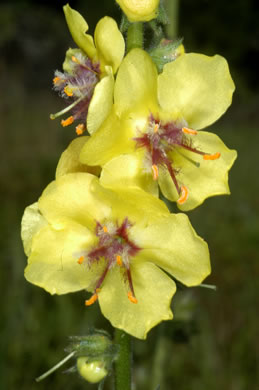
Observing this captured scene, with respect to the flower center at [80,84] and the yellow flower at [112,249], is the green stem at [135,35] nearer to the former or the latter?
the flower center at [80,84]

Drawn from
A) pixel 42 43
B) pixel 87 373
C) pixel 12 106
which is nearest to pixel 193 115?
pixel 87 373

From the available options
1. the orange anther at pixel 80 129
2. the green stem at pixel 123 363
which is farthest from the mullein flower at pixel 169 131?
the green stem at pixel 123 363

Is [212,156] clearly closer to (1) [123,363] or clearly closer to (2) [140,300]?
(2) [140,300]

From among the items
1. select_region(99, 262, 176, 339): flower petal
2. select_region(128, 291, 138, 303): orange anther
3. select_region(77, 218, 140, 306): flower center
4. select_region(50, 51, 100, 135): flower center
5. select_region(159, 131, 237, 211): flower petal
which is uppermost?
select_region(50, 51, 100, 135): flower center

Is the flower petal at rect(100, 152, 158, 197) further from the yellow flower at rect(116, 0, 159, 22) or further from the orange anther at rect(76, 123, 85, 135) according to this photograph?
the yellow flower at rect(116, 0, 159, 22)

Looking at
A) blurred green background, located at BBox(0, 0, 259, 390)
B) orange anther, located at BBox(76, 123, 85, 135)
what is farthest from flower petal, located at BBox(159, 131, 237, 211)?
blurred green background, located at BBox(0, 0, 259, 390)

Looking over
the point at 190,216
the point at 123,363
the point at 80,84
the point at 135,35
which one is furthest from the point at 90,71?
the point at 190,216
